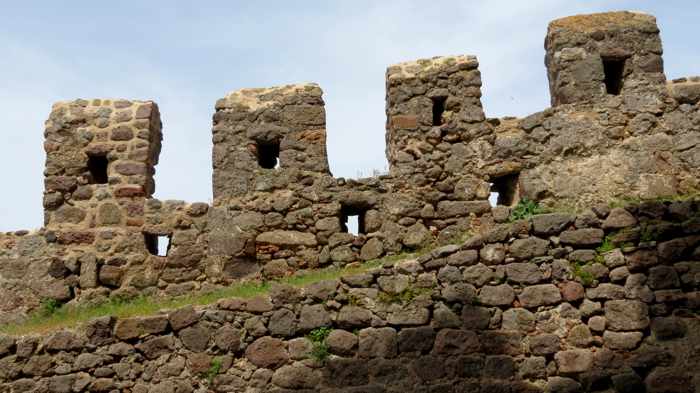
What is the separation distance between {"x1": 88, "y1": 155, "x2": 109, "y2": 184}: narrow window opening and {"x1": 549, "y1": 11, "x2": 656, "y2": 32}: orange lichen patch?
21.2 ft

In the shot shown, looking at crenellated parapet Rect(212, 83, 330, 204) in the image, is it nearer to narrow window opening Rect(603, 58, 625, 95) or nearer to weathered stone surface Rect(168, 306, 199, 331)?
weathered stone surface Rect(168, 306, 199, 331)

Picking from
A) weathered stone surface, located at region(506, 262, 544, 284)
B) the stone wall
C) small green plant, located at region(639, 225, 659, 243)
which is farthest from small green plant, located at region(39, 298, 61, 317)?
small green plant, located at region(639, 225, 659, 243)

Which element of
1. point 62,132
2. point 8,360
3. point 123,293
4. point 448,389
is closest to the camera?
point 448,389

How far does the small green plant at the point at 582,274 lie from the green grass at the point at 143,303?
71.5 inches

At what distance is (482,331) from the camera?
7828 millimetres

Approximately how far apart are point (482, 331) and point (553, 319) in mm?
732

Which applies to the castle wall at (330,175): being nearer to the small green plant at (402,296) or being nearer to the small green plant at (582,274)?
the small green plant at (582,274)

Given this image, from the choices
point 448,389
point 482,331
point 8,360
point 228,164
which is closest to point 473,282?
point 482,331

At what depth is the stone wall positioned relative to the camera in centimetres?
765

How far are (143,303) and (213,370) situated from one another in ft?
7.18

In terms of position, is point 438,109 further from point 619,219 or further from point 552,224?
point 619,219

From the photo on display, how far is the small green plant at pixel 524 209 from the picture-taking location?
9.91 m

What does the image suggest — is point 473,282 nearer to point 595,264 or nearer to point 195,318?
point 595,264

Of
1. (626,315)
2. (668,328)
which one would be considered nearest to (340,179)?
(626,315)
